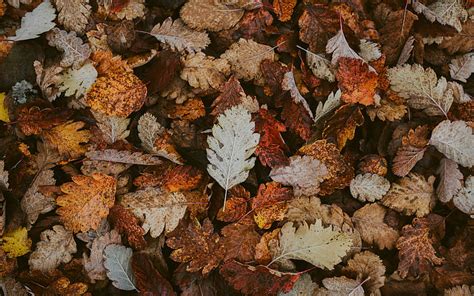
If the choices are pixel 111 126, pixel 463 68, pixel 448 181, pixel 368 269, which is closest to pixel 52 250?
pixel 111 126

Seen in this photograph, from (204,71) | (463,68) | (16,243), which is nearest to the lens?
(16,243)

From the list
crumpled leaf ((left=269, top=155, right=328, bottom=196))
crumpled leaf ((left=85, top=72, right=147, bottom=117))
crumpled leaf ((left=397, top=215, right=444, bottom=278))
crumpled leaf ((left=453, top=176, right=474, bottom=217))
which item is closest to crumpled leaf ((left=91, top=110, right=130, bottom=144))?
crumpled leaf ((left=85, top=72, right=147, bottom=117))

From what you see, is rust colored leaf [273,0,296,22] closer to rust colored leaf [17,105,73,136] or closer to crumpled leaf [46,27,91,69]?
crumpled leaf [46,27,91,69]

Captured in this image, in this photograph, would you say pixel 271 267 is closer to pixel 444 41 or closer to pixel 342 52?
pixel 342 52

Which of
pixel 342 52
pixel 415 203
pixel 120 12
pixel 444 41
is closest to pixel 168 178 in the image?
pixel 120 12

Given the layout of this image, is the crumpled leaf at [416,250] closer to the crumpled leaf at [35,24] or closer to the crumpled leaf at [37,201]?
the crumpled leaf at [37,201]

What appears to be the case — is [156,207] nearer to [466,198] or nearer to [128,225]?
[128,225]

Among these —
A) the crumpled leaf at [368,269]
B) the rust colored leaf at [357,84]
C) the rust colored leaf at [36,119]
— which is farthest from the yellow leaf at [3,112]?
the crumpled leaf at [368,269]
